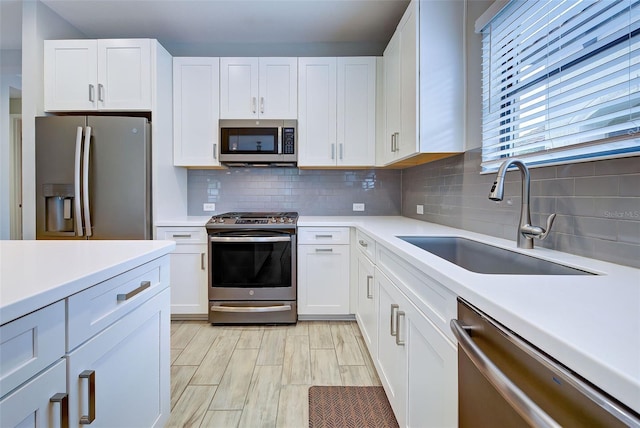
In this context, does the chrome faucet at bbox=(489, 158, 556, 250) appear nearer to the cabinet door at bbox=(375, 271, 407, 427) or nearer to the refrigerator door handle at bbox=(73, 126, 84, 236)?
the cabinet door at bbox=(375, 271, 407, 427)

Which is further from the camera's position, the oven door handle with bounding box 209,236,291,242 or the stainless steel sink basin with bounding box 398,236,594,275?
the oven door handle with bounding box 209,236,291,242

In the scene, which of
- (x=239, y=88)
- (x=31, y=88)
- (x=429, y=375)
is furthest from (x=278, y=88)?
(x=429, y=375)

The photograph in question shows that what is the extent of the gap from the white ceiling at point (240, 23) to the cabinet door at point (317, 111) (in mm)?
371

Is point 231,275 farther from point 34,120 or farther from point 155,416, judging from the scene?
point 34,120

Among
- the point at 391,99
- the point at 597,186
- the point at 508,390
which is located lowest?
the point at 508,390

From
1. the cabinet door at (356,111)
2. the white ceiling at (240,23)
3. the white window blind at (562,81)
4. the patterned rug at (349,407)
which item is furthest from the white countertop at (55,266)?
the white ceiling at (240,23)

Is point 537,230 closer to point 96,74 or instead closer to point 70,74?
point 96,74

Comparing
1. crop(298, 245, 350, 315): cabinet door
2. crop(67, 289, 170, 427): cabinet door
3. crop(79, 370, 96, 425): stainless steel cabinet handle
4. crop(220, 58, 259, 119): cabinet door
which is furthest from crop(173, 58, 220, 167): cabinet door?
crop(79, 370, 96, 425): stainless steel cabinet handle

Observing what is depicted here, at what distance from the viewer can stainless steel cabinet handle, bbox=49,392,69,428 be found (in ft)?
2.39

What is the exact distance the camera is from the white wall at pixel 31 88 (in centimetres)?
252

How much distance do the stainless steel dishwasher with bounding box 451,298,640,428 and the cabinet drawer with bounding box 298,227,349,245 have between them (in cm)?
192

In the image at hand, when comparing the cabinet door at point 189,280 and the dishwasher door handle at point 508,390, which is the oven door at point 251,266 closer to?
the cabinet door at point 189,280

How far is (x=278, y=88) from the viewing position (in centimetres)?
292

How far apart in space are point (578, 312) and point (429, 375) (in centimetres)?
59
